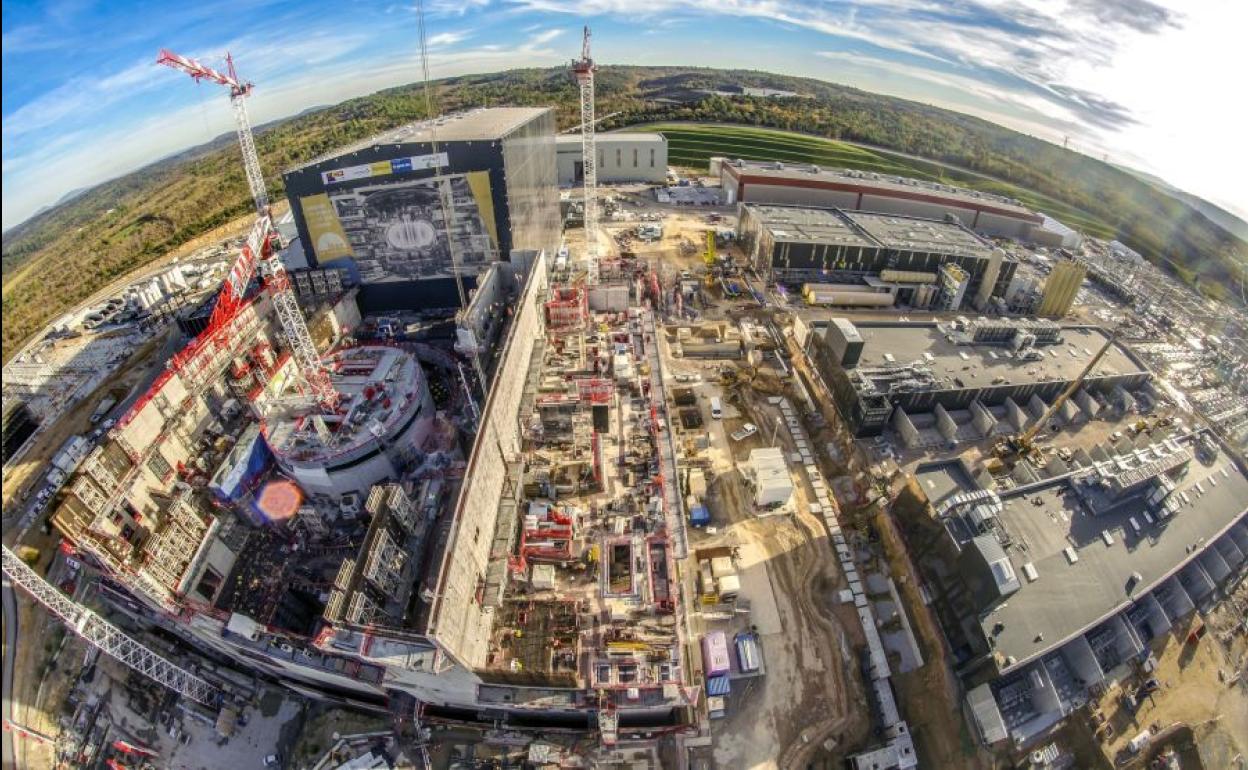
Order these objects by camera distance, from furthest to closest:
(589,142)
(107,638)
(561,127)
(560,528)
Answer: (561,127) → (589,142) → (560,528) → (107,638)

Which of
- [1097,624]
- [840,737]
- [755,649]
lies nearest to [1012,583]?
[1097,624]

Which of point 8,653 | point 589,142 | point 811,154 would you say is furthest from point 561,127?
point 8,653

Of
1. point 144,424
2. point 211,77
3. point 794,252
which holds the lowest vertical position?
point 144,424

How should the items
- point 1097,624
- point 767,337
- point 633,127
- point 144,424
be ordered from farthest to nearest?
point 633,127 < point 767,337 < point 144,424 < point 1097,624

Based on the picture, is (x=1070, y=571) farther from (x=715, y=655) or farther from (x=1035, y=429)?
(x=715, y=655)

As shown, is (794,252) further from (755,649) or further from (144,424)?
(144,424)
